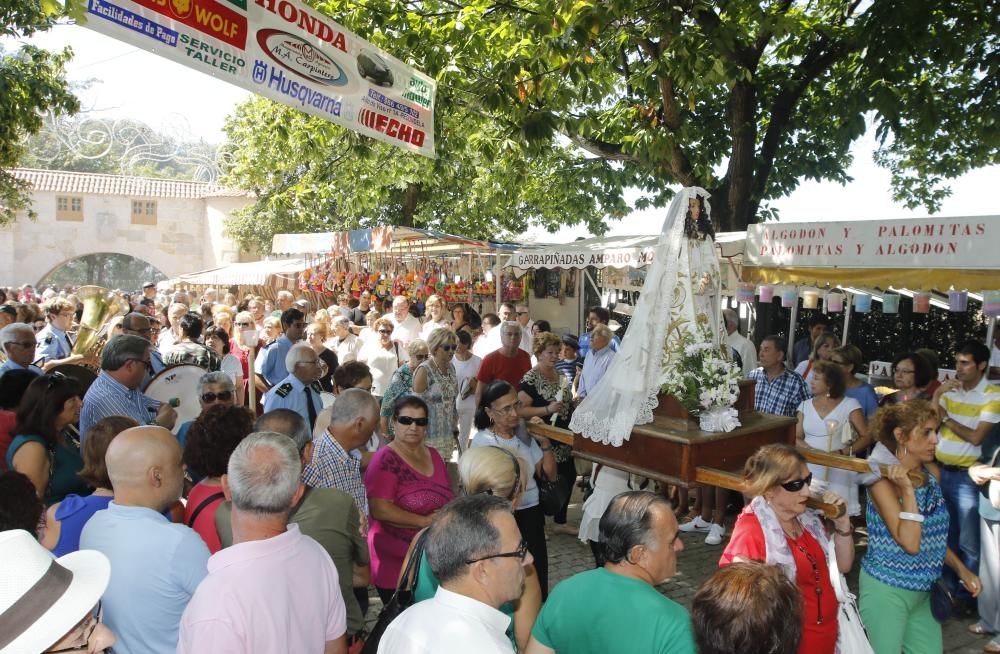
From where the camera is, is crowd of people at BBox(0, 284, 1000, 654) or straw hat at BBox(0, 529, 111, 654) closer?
straw hat at BBox(0, 529, 111, 654)

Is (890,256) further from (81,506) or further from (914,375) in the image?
(81,506)

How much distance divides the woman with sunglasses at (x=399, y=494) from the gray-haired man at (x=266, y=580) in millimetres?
1114

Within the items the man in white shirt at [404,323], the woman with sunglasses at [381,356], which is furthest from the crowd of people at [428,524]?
the man in white shirt at [404,323]

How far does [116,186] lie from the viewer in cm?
4384

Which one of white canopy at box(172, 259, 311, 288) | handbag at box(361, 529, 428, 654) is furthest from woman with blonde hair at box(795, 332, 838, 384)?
white canopy at box(172, 259, 311, 288)

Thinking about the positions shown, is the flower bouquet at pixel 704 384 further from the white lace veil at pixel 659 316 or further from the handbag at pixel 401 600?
the handbag at pixel 401 600

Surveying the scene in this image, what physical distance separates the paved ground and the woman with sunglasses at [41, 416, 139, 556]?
239 centimetres

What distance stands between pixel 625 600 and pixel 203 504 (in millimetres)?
1840

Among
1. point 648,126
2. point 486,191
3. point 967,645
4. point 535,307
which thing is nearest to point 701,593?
point 967,645

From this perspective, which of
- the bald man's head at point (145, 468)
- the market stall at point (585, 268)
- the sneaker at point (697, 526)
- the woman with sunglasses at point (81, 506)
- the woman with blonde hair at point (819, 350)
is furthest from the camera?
the market stall at point (585, 268)

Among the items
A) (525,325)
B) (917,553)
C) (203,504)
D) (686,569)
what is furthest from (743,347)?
(203,504)

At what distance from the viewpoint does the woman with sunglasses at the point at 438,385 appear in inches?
249

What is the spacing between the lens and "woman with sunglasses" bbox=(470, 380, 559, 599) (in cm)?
457

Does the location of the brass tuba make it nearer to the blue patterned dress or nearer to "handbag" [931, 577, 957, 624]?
the blue patterned dress
